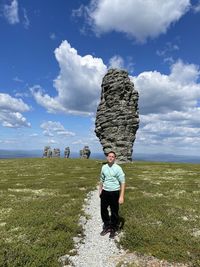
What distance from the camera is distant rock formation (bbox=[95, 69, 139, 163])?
81.1 meters

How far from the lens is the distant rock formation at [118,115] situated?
81.1m

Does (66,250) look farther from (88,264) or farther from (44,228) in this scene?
(44,228)

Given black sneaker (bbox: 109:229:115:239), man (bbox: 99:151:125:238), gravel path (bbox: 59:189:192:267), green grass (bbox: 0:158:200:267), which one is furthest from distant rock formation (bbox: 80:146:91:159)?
man (bbox: 99:151:125:238)

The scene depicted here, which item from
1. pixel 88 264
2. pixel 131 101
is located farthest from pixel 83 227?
pixel 131 101

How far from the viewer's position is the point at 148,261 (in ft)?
48.4

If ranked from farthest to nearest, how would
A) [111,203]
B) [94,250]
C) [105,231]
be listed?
[105,231] → [111,203] → [94,250]

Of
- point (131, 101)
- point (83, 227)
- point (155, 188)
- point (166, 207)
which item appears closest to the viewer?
point (83, 227)

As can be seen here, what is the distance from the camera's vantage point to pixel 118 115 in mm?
82812

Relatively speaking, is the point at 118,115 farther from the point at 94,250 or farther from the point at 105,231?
the point at 94,250

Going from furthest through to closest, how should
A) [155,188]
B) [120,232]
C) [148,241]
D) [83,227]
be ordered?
1. [155,188]
2. [83,227]
3. [120,232]
4. [148,241]

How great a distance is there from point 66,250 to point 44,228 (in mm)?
4302

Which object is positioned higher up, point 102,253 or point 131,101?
point 131,101

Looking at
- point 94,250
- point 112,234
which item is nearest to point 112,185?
point 112,234

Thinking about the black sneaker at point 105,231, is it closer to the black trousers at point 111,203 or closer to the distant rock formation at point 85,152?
the black trousers at point 111,203
